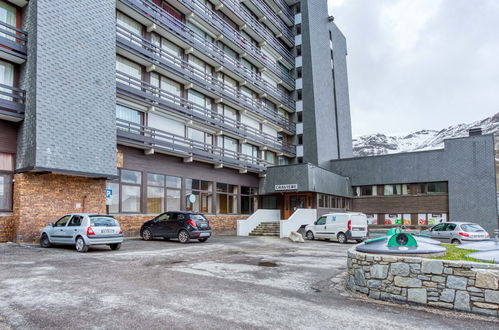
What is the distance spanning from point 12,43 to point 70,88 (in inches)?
108

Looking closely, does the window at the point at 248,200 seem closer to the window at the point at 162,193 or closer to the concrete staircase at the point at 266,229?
the concrete staircase at the point at 266,229

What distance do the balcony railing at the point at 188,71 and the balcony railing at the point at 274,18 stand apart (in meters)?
Result: 8.67

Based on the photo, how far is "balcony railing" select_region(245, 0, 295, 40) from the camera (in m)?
34.5

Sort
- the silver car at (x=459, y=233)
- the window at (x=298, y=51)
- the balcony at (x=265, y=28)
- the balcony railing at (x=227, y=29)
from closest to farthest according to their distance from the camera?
the silver car at (x=459, y=233) < the balcony railing at (x=227, y=29) < the balcony at (x=265, y=28) < the window at (x=298, y=51)

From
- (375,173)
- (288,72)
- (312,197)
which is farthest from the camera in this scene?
(288,72)

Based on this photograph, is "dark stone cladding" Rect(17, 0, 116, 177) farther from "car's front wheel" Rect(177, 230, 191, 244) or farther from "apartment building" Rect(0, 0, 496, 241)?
"car's front wheel" Rect(177, 230, 191, 244)

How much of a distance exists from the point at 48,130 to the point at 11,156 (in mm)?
2193

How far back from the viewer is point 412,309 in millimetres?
6469

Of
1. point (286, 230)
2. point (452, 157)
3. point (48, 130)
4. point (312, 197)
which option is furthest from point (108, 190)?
point (452, 157)

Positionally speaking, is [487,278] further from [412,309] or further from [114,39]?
[114,39]

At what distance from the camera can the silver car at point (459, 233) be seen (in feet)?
59.8

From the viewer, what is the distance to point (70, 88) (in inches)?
651

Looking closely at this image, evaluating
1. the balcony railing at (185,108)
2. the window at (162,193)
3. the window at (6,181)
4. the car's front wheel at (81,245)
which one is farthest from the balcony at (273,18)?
the car's front wheel at (81,245)

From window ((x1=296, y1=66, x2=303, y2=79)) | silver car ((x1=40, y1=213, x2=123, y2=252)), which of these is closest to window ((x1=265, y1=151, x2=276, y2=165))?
window ((x1=296, y1=66, x2=303, y2=79))
